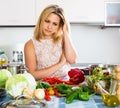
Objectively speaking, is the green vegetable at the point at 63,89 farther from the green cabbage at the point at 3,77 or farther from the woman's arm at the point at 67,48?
the woman's arm at the point at 67,48

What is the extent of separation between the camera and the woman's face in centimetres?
195

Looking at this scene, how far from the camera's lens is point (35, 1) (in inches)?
118

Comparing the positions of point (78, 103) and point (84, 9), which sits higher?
point (84, 9)

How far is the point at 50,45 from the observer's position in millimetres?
2068

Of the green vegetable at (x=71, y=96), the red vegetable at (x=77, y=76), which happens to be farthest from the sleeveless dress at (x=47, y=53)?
the green vegetable at (x=71, y=96)

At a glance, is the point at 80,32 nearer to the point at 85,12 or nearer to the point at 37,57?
the point at 85,12

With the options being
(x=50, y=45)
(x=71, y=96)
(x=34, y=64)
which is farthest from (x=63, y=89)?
(x=50, y=45)

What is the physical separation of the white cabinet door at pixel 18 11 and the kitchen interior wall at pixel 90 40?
0.26 m

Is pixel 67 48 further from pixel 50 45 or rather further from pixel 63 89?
pixel 63 89

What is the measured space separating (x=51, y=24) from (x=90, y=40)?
4.54ft

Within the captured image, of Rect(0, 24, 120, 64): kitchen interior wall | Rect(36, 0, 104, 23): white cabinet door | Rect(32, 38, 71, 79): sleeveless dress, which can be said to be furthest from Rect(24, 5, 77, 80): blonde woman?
Rect(0, 24, 120, 64): kitchen interior wall

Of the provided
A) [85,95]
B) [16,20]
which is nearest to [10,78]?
[85,95]

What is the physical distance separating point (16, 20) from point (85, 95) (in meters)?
2.03

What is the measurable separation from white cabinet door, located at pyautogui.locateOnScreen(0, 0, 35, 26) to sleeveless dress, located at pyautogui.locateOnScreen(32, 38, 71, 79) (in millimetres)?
1015
